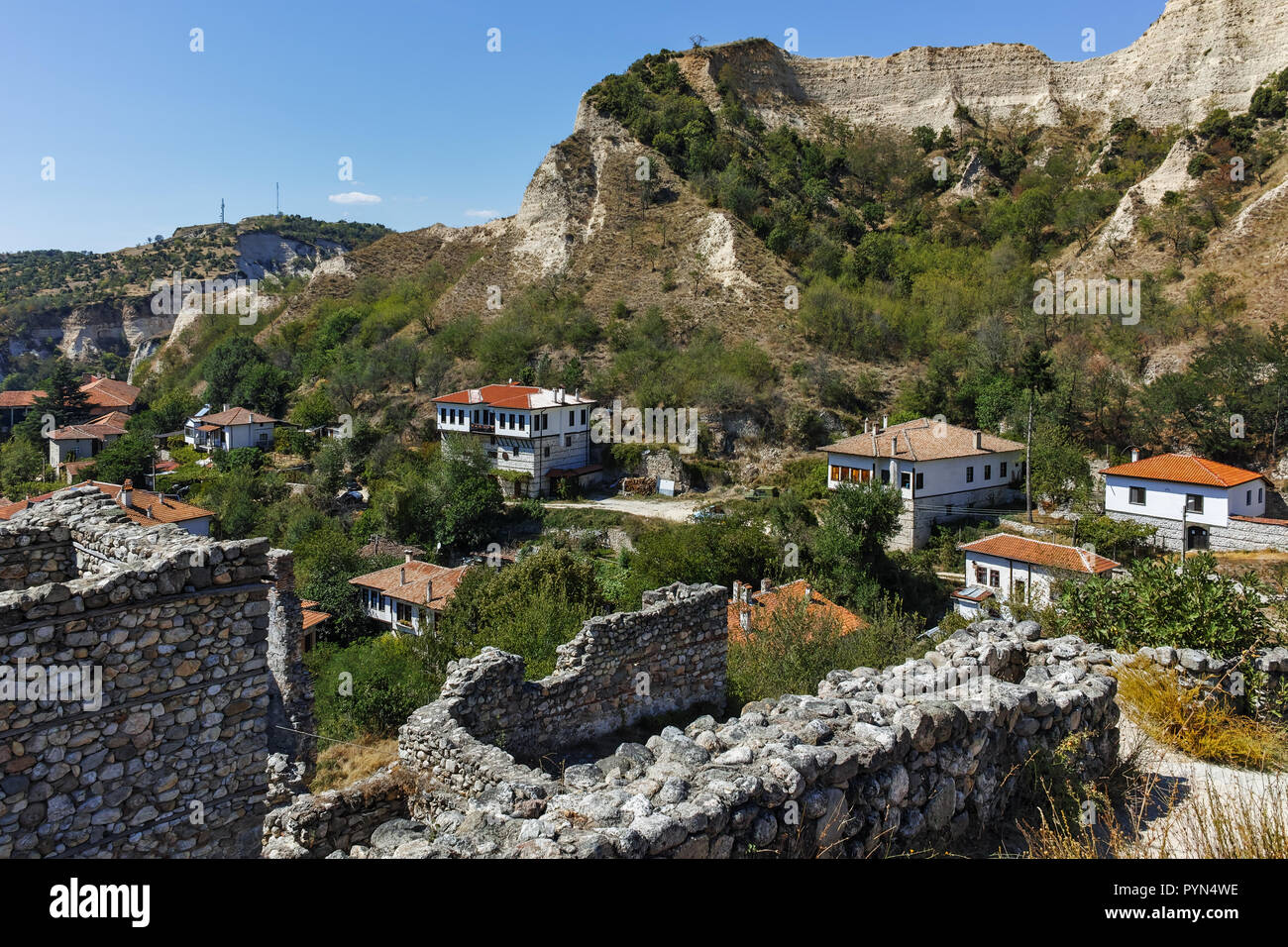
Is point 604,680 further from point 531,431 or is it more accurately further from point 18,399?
point 18,399

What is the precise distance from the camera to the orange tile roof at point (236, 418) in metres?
49.8

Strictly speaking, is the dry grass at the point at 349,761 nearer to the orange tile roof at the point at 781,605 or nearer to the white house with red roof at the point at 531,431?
the orange tile roof at the point at 781,605

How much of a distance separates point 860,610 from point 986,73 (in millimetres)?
66321

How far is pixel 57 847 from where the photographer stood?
4.53m

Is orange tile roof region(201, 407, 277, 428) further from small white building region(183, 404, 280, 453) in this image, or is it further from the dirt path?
the dirt path

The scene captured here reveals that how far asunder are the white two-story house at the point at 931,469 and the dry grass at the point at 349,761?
78.8 feet

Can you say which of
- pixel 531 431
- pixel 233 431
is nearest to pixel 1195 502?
pixel 531 431

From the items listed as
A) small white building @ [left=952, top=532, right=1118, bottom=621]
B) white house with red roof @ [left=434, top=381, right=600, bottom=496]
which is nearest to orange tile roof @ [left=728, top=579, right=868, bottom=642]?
small white building @ [left=952, top=532, right=1118, bottom=621]

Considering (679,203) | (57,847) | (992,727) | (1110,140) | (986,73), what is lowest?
(57,847)

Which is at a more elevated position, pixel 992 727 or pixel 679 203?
pixel 679 203

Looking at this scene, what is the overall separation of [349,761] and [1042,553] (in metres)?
23.2

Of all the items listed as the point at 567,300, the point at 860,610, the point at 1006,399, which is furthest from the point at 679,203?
the point at 860,610

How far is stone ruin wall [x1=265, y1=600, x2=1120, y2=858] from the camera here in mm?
3613
